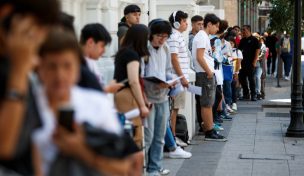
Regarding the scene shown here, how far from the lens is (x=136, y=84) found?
265 inches

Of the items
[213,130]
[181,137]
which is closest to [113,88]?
[181,137]

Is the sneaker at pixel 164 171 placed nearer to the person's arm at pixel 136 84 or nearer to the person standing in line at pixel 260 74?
the person's arm at pixel 136 84

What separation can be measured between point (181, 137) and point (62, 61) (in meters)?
7.63

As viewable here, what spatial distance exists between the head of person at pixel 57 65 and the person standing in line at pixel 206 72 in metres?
7.61

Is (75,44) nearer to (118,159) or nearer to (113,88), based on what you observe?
(118,159)

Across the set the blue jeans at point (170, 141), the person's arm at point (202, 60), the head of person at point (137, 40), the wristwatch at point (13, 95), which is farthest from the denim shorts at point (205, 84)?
the wristwatch at point (13, 95)

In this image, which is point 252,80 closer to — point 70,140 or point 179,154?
point 179,154

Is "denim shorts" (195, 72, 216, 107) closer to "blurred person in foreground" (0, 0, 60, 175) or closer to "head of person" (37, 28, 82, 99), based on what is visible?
"head of person" (37, 28, 82, 99)

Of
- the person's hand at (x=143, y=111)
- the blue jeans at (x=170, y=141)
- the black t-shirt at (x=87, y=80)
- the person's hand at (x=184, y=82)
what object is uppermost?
the black t-shirt at (x=87, y=80)

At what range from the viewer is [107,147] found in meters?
3.21

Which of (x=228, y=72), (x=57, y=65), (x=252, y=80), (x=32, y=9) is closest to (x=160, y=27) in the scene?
(x=57, y=65)

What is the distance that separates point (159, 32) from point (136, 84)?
130cm

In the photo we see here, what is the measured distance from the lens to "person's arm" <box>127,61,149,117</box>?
6.66 metres

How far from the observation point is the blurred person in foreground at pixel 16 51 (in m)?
2.77
